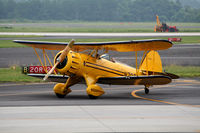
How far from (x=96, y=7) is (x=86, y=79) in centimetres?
12568

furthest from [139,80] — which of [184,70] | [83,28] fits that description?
[83,28]

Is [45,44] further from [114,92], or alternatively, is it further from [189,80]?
[189,80]

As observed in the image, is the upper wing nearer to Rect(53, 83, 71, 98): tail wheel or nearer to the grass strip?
Rect(53, 83, 71, 98): tail wheel

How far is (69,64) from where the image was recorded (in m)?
16.5

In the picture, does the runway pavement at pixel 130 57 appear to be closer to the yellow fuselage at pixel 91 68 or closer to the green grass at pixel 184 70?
the green grass at pixel 184 70

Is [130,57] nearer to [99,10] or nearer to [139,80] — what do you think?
[139,80]

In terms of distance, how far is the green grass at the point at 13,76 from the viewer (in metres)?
23.4

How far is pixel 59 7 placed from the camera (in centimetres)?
13850

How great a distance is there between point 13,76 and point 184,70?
1139 cm

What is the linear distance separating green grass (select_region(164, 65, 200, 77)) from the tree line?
9708 cm

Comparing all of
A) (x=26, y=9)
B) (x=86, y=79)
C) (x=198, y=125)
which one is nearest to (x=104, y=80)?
(x=86, y=79)

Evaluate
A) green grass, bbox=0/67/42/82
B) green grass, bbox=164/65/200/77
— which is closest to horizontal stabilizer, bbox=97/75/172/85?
green grass, bbox=0/67/42/82

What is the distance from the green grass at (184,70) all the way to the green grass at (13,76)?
9.13 metres

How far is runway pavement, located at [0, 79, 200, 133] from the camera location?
11383 mm
